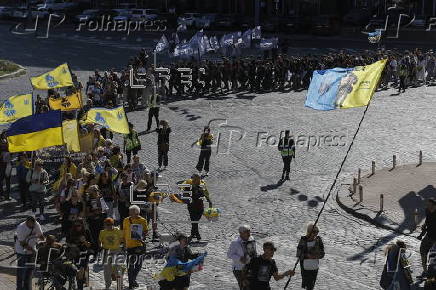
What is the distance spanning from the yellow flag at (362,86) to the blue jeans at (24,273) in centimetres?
648

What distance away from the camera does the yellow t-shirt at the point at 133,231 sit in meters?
15.4

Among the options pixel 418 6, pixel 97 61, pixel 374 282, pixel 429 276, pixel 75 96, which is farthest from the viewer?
pixel 418 6

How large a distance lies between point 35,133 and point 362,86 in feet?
23.1

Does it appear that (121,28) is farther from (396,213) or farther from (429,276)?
(429,276)

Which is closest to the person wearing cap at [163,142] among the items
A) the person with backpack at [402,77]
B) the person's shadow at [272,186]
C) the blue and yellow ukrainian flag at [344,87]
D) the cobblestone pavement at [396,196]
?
the person's shadow at [272,186]

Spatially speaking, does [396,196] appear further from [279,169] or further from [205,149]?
[205,149]

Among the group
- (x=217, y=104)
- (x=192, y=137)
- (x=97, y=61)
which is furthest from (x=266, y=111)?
(x=97, y=61)

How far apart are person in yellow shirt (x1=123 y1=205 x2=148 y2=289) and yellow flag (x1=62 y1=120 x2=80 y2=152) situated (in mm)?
6700

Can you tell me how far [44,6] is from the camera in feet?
255

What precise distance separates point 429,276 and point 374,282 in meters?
2.21

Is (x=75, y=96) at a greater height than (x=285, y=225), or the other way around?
(x=75, y=96)

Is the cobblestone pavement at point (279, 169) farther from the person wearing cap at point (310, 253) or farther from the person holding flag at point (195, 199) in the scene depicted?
the person wearing cap at point (310, 253)

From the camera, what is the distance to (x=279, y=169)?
24.8 metres

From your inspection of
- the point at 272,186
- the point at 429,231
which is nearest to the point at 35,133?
the point at 272,186
